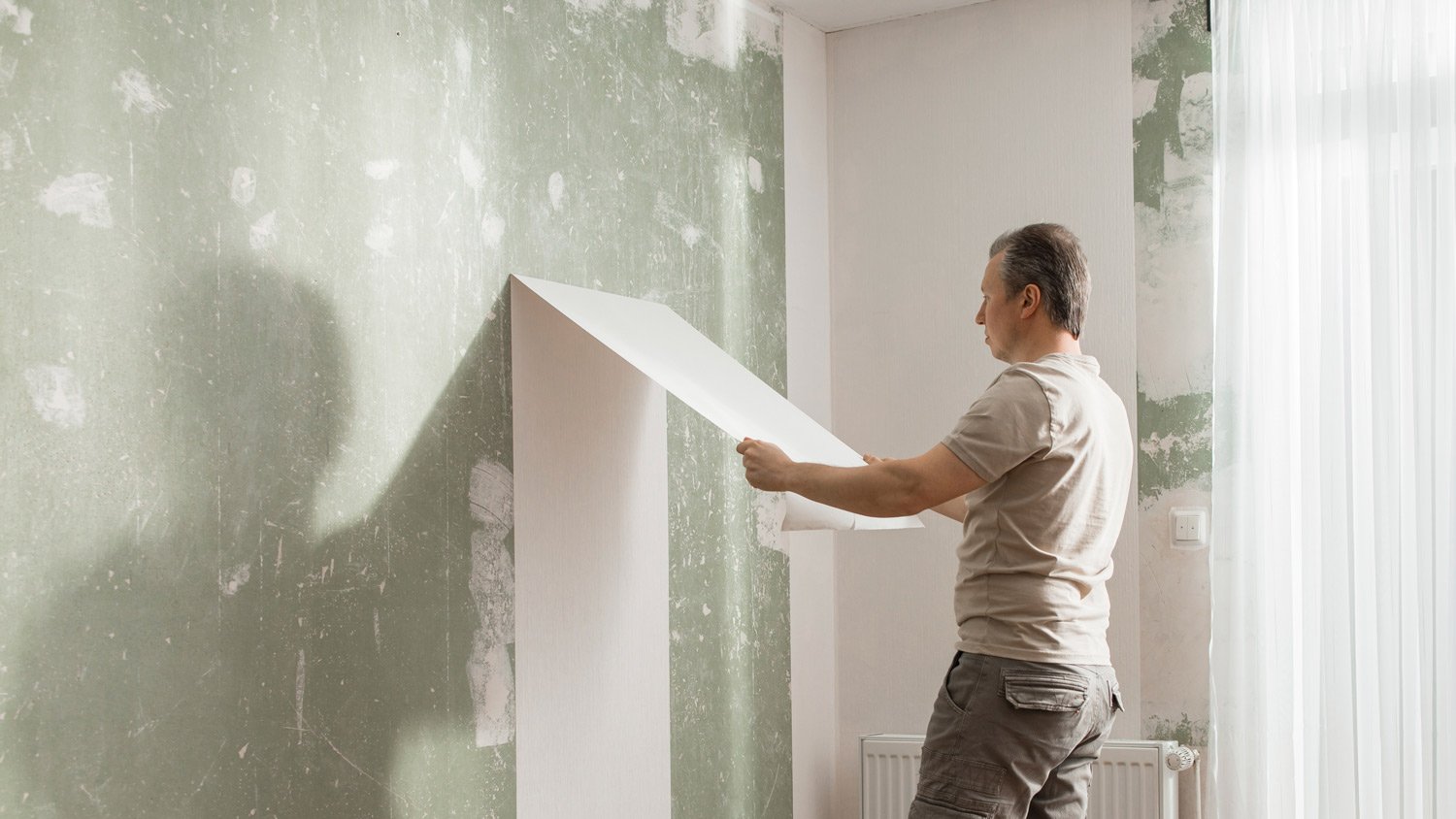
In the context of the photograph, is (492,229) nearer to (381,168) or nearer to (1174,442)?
(381,168)

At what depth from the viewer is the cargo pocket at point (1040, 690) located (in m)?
1.94

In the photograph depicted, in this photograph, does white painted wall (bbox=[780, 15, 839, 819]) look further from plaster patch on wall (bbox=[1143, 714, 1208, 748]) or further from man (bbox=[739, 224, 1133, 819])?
man (bbox=[739, 224, 1133, 819])

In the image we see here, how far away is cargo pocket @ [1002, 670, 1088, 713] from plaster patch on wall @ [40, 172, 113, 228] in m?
1.46

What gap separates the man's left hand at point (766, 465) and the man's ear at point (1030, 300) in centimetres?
49

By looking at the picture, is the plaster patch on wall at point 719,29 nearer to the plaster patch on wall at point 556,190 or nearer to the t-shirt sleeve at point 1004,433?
the plaster patch on wall at point 556,190

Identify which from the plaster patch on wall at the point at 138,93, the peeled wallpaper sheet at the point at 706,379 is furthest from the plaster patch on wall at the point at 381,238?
the plaster patch on wall at the point at 138,93

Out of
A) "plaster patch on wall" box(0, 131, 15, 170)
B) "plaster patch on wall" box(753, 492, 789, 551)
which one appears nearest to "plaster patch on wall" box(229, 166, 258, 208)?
"plaster patch on wall" box(0, 131, 15, 170)

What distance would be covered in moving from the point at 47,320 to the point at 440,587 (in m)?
0.82

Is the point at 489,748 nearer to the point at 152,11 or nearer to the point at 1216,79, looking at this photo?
the point at 152,11

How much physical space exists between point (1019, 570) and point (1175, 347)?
4.59 ft

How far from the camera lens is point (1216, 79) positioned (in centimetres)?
305

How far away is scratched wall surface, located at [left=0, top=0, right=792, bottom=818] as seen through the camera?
63.1 inches

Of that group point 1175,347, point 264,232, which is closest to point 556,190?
point 264,232

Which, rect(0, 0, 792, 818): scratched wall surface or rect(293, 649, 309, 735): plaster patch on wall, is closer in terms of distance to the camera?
rect(0, 0, 792, 818): scratched wall surface
